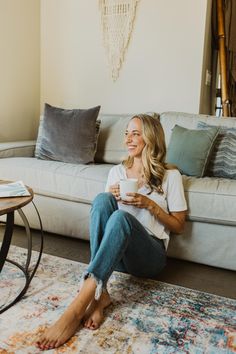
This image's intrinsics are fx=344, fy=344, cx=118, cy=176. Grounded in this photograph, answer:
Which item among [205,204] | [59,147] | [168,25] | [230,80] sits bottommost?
[205,204]

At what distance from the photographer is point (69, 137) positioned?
2646mm

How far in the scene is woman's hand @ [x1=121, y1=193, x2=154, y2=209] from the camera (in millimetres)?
1539

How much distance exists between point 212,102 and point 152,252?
2.35m

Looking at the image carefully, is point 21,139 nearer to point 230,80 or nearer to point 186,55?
point 186,55

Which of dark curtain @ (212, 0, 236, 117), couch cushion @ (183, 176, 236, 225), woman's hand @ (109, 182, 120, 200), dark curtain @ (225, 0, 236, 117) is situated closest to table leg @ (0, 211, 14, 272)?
woman's hand @ (109, 182, 120, 200)

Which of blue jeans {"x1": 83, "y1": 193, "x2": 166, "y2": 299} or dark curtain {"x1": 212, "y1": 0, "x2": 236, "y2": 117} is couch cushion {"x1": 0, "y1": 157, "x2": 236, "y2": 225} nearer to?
blue jeans {"x1": 83, "y1": 193, "x2": 166, "y2": 299}

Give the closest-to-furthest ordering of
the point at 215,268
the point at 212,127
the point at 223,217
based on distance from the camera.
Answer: the point at 223,217 → the point at 215,268 → the point at 212,127

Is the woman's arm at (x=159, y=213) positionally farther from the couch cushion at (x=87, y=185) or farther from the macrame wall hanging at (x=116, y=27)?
the macrame wall hanging at (x=116, y=27)

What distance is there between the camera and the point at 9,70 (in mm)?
3285

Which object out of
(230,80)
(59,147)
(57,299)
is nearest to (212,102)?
(230,80)

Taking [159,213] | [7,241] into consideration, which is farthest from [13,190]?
[159,213]

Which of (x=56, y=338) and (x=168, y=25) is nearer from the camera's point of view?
(x=56, y=338)

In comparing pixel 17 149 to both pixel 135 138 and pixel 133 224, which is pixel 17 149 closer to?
pixel 135 138

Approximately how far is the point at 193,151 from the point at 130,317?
112cm
